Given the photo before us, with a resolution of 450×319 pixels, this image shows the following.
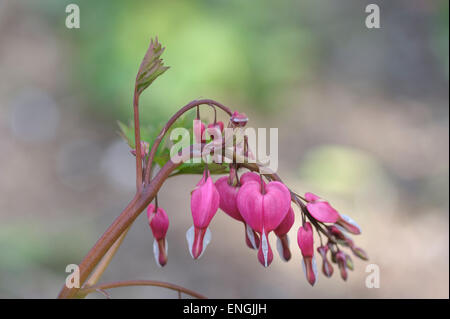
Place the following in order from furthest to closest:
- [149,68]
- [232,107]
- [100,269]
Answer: [232,107] < [100,269] < [149,68]

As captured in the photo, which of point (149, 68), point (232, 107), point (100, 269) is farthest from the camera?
point (232, 107)

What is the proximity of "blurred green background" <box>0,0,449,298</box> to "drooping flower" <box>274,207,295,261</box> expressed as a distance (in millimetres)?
1782

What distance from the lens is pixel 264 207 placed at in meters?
0.63

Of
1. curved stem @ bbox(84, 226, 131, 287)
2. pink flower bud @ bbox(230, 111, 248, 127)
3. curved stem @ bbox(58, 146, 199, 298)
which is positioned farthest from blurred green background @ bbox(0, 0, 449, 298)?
pink flower bud @ bbox(230, 111, 248, 127)

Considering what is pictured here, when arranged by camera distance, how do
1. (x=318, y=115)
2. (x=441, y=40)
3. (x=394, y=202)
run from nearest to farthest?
(x=394, y=202) → (x=318, y=115) → (x=441, y=40)

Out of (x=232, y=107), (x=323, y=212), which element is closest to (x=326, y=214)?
(x=323, y=212)

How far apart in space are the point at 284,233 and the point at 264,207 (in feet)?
0.27

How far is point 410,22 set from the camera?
4.16 metres

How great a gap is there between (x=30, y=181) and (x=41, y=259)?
2.59 feet

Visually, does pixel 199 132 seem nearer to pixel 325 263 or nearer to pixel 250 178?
pixel 250 178
